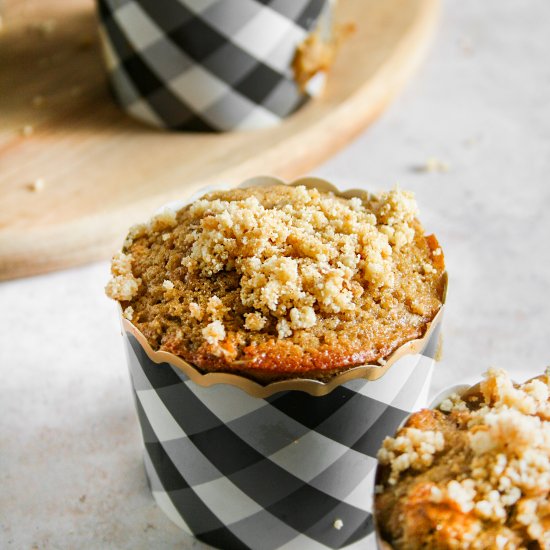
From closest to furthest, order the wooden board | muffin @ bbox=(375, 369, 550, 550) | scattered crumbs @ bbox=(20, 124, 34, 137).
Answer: muffin @ bbox=(375, 369, 550, 550), the wooden board, scattered crumbs @ bbox=(20, 124, 34, 137)

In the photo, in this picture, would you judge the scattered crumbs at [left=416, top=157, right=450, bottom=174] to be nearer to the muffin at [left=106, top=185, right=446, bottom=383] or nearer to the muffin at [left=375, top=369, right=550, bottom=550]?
the muffin at [left=106, top=185, right=446, bottom=383]

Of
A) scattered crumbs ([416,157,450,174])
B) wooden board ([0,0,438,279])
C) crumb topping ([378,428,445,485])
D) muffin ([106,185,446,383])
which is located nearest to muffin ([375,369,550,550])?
crumb topping ([378,428,445,485])

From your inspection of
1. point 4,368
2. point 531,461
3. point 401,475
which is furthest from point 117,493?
point 531,461

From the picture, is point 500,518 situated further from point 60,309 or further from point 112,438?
point 60,309

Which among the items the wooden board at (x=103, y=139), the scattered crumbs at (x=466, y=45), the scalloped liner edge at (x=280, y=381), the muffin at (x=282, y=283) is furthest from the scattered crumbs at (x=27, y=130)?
the scattered crumbs at (x=466, y=45)

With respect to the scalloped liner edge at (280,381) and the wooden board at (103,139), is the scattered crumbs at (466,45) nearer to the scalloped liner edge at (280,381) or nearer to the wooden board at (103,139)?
the wooden board at (103,139)

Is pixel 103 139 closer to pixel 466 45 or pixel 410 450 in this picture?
pixel 466 45
